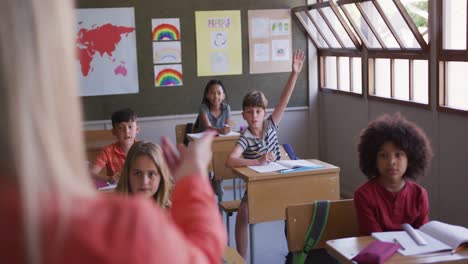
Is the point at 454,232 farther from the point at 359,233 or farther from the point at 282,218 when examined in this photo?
the point at 282,218

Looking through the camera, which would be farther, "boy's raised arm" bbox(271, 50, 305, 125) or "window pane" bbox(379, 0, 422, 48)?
"window pane" bbox(379, 0, 422, 48)

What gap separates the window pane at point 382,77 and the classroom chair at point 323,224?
3035 mm

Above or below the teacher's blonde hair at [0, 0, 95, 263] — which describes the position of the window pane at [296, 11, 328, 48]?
above

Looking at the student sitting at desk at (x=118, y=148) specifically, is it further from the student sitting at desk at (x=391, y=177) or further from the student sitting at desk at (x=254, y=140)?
the student sitting at desk at (x=391, y=177)

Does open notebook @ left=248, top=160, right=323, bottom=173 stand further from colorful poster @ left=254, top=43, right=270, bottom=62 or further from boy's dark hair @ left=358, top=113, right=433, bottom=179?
colorful poster @ left=254, top=43, right=270, bottom=62

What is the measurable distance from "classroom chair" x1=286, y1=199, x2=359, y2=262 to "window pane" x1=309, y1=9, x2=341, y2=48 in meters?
4.00

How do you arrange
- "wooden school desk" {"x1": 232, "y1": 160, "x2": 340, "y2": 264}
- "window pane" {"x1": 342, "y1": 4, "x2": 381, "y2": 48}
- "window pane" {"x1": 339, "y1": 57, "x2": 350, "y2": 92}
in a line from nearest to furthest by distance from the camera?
"wooden school desk" {"x1": 232, "y1": 160, "x2": 340, "y2": 264} → "window pane" {"x1": 342, "y1": 4, "x2": 381, "y2": 48} → "window pane" {"x1": 339, "y1": 57, "x2": 350, "y2": 92}

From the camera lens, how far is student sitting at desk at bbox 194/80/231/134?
620 centimetres

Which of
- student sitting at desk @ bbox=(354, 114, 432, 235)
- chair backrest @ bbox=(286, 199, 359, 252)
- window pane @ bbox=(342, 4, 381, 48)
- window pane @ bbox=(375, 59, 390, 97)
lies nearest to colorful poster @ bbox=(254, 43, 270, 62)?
window pane @ bbox=(342, 4, 381, 48)

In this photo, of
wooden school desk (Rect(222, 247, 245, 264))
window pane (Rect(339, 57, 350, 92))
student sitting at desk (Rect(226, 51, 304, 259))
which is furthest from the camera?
window pane (Rect(339, 57, 350, 92))

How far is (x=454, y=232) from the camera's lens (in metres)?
2.46

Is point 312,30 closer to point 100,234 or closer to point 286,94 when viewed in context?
point 286,94

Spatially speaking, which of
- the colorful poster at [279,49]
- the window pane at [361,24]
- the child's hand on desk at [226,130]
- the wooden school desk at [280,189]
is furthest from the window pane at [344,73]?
the wooden school desk at [280,189]

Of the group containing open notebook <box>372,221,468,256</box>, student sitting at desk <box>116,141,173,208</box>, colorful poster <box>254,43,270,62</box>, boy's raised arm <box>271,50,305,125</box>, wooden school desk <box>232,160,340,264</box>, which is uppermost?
colorful poster <box>254,43,270,62</box>
